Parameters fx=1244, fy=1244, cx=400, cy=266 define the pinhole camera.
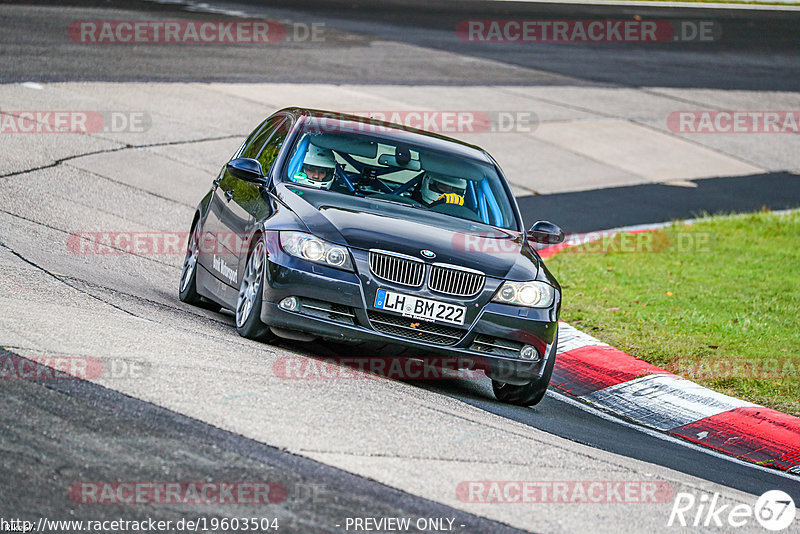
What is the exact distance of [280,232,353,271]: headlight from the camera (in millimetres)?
7938

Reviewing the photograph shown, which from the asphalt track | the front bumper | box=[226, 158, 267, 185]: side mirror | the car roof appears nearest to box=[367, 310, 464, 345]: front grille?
the front bumper

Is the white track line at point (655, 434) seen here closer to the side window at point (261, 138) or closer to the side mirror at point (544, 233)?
the side mirror at point (544, 233)

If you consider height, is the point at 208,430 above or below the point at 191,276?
above

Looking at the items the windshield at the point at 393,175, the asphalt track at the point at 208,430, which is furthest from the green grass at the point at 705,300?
the windshield at the point at 393,175

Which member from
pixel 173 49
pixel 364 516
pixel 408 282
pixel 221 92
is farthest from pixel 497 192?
pixel 173 49

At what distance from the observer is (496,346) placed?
8.15 meters

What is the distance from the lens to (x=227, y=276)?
915cm

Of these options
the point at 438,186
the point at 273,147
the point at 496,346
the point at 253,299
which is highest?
the point at 273,147

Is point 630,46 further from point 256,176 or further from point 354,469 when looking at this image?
point 354,469

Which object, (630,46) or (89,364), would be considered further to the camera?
(630,46)

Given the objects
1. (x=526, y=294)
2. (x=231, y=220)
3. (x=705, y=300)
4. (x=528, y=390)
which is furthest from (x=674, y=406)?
(x=231, y=220)

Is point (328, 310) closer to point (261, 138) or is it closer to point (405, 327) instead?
point (405, 327)

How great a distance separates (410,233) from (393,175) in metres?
1.12

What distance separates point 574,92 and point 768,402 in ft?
54.8
